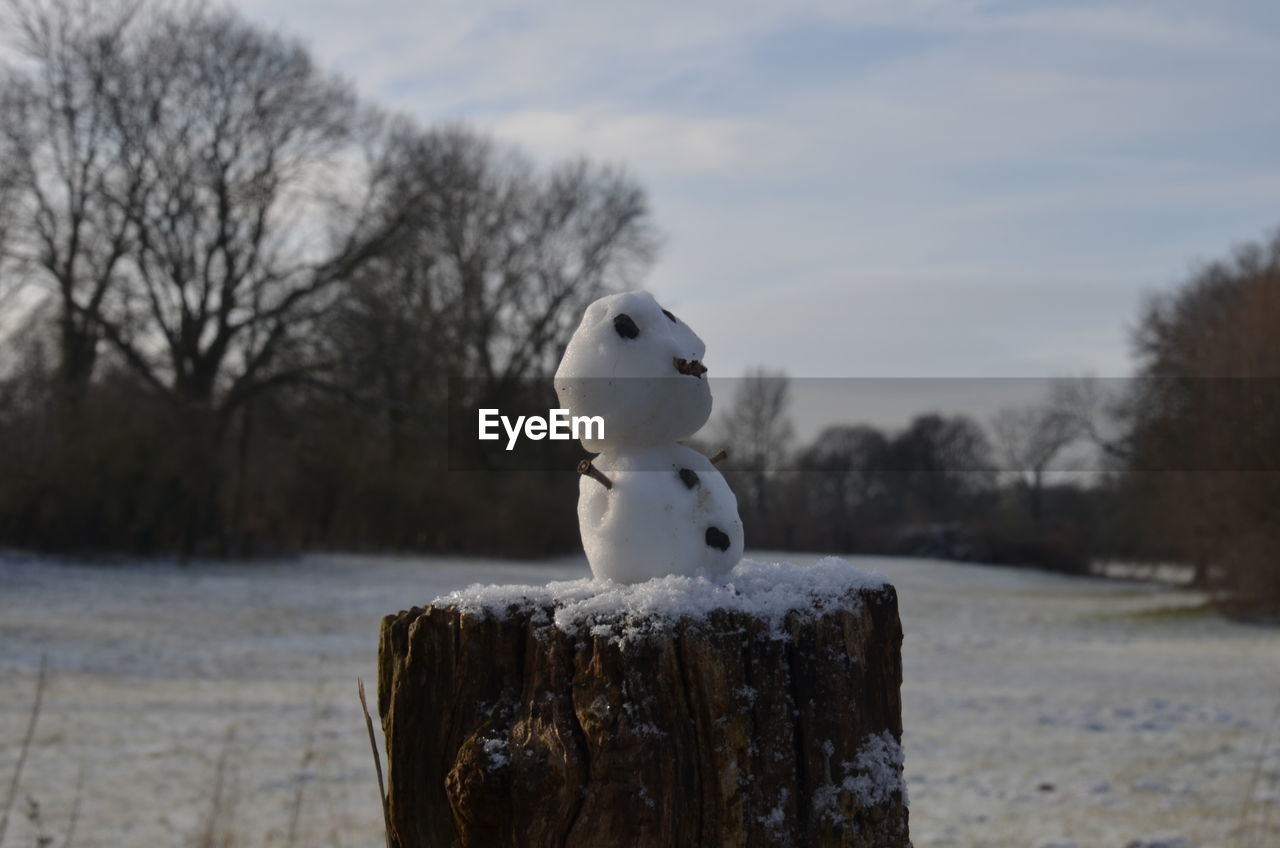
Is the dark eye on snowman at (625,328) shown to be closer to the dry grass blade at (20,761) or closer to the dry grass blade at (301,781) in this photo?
the dry grass blade at (20,761)

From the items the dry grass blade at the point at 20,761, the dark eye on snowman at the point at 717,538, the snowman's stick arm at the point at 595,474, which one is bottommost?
the dry grass blade at the point at 20,761

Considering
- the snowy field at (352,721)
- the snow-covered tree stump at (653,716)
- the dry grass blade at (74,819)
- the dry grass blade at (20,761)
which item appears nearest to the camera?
the snow-covered tree stump at (653,716)

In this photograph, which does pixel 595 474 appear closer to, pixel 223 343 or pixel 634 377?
pixel 634 377

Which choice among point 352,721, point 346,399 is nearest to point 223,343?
point 346,399

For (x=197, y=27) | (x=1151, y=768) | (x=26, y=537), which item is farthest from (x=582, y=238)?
(x=1151, y=768)

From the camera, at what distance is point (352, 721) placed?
8375 millimetres

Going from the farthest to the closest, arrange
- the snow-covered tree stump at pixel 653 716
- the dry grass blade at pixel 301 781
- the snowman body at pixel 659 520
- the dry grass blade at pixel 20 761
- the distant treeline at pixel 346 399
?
the distant treeline at pixel 346 399 < the dry grass blade at pixel 301 781 < the dry grass blade at pixel 20 761 < the snowman body at pixel 659 520 < the snow-covered tree stump at pixel 653 716

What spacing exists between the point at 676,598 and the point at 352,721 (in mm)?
6724

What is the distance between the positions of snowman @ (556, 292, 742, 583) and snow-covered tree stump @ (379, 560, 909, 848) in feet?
0.65

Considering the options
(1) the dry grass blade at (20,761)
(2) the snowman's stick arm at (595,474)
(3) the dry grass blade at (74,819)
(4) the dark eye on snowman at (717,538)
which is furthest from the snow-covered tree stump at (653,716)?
(3) the dry grass blade at (74,819)

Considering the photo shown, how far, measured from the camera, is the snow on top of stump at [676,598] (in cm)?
219

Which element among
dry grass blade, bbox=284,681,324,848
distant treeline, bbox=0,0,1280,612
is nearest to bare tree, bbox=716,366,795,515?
distant treeline, bbox=0,0,1280,612

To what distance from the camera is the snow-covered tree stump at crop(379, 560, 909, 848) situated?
2.15 meters

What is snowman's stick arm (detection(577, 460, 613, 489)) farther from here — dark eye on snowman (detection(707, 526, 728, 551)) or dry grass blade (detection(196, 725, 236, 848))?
dry grass blade (detection(196, 725, 236, 848))
